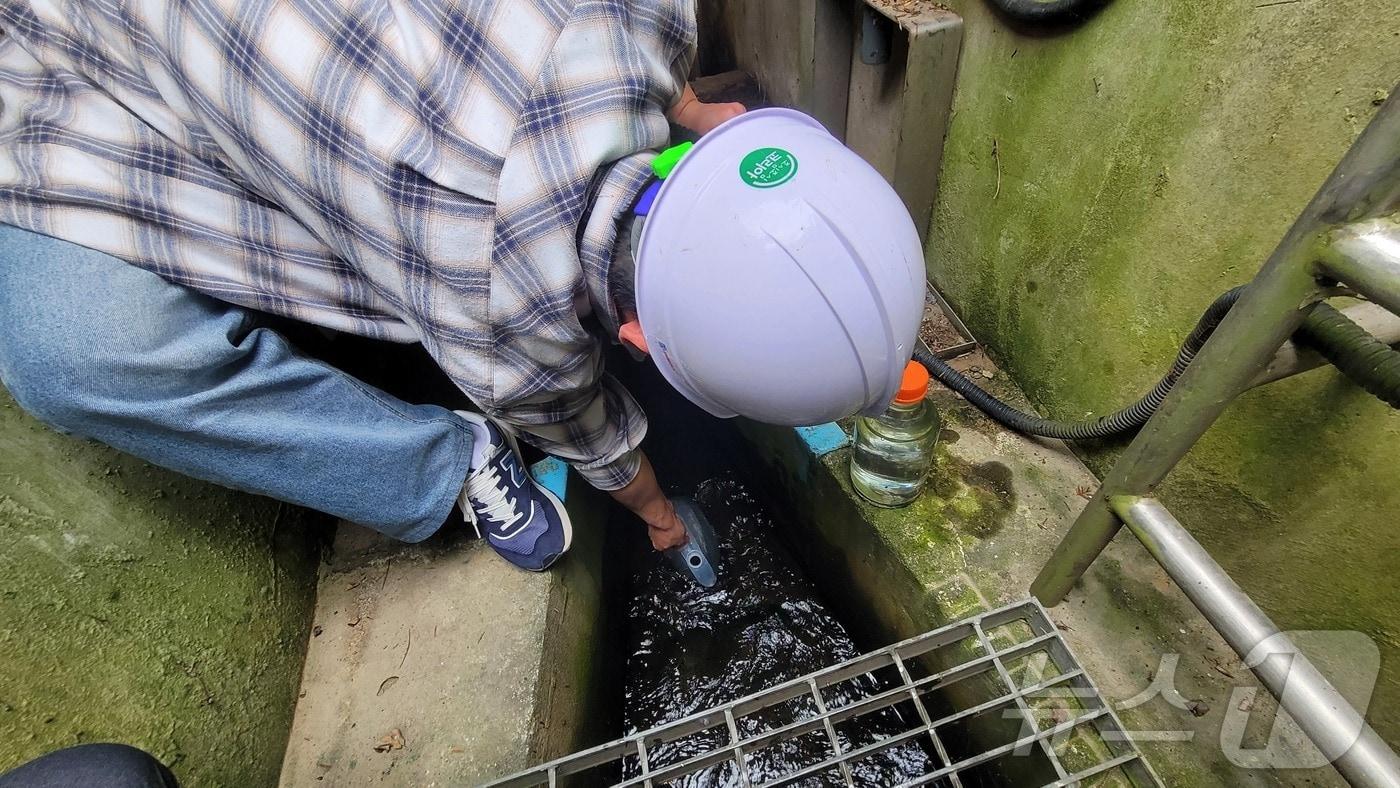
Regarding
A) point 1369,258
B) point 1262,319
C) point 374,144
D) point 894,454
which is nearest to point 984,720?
point 894,454

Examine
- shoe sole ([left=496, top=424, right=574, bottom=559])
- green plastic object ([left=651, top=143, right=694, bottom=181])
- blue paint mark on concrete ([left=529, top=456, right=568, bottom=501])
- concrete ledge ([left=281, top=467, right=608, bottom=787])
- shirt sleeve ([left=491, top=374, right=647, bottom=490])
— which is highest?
green plastic object ([left=651, top=143, right=694, bottom=181])

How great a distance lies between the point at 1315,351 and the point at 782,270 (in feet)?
2.44

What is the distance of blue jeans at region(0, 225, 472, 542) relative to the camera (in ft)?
3.61

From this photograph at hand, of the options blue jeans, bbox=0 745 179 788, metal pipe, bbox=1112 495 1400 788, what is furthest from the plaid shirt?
metal pipe, bbox=1112 495 1400 788

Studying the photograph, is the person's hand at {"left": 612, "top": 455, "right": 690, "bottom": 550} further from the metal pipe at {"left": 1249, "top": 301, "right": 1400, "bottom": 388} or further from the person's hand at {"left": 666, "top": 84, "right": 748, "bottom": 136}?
the metal pipe at {"left": 1249, "top": 301, "right": 1400, "bottom": 388}

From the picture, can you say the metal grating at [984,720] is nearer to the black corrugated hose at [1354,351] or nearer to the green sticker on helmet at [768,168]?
the black corrugated hose at [1354,351]

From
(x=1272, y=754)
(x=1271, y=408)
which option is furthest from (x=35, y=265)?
(x=1272, y=754)

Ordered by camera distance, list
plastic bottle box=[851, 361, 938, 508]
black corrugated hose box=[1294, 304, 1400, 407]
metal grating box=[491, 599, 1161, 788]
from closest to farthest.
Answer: black corrugated hose box=[1294, 304, 1400, 407] → metal grating box=[491, 599, 1161, 788] → plastic bottle box=[851, 361, 938, 508]

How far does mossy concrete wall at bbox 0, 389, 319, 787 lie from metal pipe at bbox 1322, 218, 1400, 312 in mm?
1886

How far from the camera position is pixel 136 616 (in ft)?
4.04

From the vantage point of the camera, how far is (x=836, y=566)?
6.40 ft

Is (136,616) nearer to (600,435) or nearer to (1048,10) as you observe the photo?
(600,435)

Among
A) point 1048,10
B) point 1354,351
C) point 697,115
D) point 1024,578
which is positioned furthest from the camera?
point 697,115

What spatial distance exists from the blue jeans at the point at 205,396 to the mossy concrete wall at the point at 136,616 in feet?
0.39
